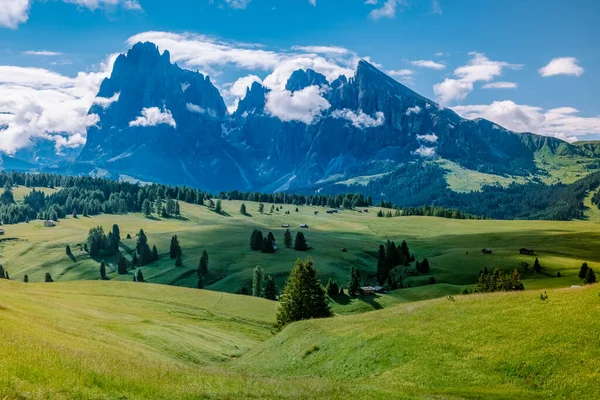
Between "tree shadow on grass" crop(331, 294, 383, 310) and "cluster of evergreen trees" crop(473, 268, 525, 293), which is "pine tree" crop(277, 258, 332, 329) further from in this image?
"tree shadow on grass" crop(331, 294, 383, 310)

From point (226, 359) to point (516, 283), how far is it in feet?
188

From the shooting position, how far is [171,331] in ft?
211

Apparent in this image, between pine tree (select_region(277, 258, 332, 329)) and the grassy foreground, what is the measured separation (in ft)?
52.1

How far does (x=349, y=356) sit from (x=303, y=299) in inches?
1586

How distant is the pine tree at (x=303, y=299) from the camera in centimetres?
7856

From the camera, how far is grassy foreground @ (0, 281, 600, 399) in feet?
75.0

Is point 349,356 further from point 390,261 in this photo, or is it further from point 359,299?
point 390,261

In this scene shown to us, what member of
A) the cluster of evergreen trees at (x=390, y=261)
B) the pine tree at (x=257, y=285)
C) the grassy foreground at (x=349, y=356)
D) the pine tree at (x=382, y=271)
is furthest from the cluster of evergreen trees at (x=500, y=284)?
the pine tree at (x=257, y=285)

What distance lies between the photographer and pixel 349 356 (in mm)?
39219

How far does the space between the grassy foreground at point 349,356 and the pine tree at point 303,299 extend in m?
15.9

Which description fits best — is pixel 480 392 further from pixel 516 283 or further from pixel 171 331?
pixel 516 283

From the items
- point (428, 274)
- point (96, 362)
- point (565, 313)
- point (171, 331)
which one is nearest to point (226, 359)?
point (171, 331)

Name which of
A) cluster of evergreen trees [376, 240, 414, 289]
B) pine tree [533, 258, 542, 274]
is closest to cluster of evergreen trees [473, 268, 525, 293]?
pine tree [533, 258, 542, 274]

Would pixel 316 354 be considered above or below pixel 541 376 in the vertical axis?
below
